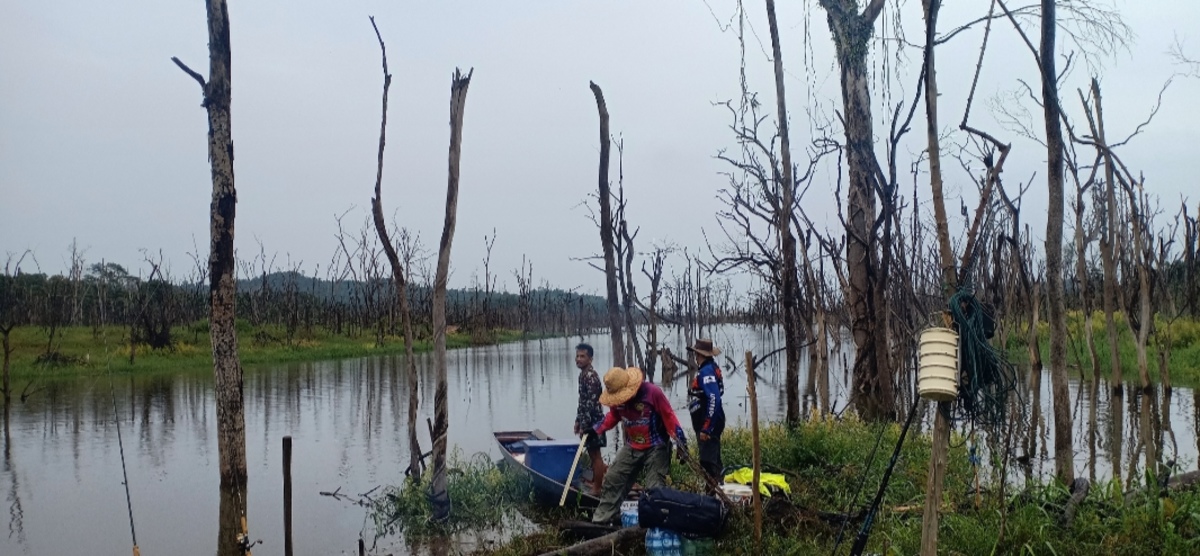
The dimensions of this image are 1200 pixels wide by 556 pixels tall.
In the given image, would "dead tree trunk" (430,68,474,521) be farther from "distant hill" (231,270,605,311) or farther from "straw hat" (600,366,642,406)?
"distant hill" (231,270,605,311)

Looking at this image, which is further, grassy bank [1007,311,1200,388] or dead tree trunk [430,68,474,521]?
grassy bank [1007,311,1200,388]

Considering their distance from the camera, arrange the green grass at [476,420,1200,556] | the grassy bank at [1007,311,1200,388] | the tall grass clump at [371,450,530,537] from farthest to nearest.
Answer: the grassy bank at [1007,311,1200,388]
the tall grass clump at [371,450,530,537]
the green grass at [476,420,1200,556]

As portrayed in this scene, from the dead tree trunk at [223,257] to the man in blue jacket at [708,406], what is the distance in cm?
379

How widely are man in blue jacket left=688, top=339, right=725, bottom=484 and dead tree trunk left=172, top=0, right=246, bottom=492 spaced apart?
3.79 m

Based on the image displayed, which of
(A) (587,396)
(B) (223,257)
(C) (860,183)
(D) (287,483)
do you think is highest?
(C) (860,183)

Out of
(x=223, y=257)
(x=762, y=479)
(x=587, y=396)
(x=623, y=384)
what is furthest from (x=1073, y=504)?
(x=223, y=257)

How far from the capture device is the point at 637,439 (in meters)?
7.46

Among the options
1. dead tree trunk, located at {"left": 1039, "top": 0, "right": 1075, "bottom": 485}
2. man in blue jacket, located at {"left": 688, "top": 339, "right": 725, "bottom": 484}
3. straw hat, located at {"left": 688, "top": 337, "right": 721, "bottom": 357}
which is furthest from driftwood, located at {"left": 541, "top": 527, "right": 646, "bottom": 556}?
dead tree trunk, located at {"left": 1039, "top": 0, "right": 1075, "bottom": 485}

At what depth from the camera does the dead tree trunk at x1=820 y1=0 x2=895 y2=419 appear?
1130 centimetres

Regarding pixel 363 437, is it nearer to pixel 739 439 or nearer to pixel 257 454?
pixel 257 454

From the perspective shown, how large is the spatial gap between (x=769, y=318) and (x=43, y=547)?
28.7 metres

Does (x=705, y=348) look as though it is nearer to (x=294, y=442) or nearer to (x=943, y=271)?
(x=943, y=271)

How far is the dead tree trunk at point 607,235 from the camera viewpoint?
1220cm

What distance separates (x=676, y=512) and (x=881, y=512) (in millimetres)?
1694
